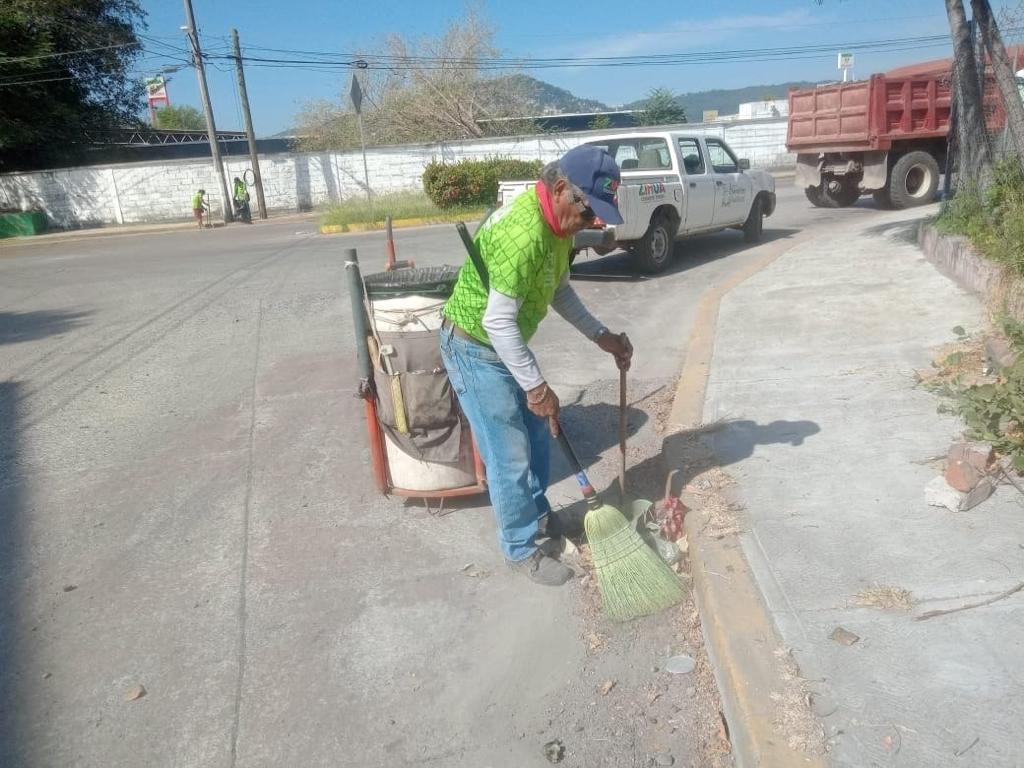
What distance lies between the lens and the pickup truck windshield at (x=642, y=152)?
11.1 meters

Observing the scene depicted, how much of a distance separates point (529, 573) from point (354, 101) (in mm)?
17619

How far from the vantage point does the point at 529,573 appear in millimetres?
3730

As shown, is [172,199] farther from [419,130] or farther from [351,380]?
[351,380]

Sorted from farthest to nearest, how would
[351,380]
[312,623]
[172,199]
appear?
[172,199], [351,380], [312,623]

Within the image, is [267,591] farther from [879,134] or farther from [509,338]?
[879,134]

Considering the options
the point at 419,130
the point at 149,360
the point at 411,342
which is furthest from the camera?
the point at 419,130

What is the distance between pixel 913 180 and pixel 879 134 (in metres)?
1.46

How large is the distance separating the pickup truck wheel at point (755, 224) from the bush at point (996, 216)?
12.7 feet

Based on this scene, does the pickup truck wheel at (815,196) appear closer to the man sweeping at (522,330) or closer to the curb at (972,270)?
the curb at (972,270)

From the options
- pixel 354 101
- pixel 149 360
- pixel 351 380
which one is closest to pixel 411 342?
pixel 351 380

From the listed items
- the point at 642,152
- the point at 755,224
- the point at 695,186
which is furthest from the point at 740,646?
the point at 755,224

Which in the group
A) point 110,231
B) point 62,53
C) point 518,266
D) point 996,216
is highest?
point 62,53

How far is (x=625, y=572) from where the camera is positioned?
3.44 metres

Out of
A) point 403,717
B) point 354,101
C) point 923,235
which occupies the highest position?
point 354,101
